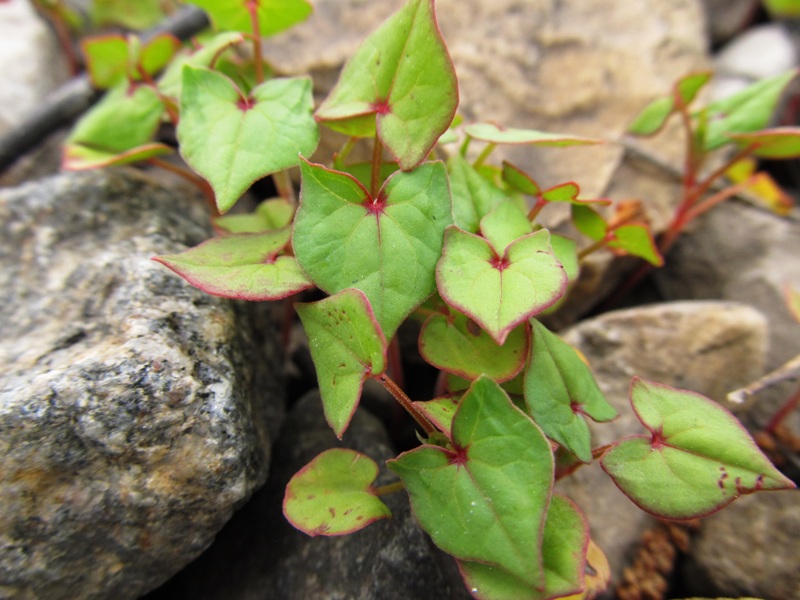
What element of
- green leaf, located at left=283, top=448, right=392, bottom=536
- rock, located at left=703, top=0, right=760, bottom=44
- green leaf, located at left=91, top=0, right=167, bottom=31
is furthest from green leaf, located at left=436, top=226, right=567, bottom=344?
rock, located at left=703, top=0, right=760, bottom=44

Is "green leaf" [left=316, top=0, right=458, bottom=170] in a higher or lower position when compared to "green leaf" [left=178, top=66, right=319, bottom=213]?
higher

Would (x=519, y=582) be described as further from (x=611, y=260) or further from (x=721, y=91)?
(x=721, y=91)

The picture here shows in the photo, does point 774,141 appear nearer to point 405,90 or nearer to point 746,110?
point 746,110

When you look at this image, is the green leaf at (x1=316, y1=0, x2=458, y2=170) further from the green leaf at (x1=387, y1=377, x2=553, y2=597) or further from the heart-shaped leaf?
the heart-shaped leaf

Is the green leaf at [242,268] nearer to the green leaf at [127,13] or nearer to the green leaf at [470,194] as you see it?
the green leaf at [470,194]

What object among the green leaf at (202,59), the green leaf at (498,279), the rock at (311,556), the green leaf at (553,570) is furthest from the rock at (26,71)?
the green leaf at (553,570)

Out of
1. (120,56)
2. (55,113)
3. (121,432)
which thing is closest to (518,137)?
(121,432)
